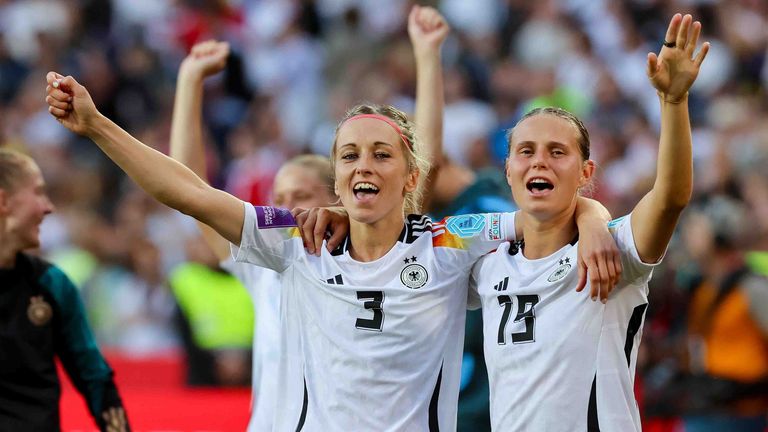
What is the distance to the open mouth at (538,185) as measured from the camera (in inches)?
155

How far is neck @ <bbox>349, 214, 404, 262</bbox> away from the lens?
4.15 metres

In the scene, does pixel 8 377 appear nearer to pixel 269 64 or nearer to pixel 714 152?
pixel 714 152

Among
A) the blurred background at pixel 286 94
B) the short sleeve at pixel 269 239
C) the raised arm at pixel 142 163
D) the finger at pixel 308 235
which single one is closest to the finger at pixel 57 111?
the raised arm at pixel 142 163

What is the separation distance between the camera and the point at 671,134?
140 inches

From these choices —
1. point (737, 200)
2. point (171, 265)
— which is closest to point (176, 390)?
point (171, 265)

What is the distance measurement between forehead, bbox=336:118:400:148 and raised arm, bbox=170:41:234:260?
1156 mm

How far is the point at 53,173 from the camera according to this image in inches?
484

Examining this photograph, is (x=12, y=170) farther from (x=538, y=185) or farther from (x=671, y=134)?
(x=671, y=134)

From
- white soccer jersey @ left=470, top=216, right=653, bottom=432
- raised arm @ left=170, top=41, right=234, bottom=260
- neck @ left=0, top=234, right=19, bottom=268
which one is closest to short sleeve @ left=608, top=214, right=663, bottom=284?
white soccer jersey @ left=470, top=216, right=653, bottom=432

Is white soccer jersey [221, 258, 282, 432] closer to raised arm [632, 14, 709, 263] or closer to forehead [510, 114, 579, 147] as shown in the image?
forehead [510, 114, 579, 147]

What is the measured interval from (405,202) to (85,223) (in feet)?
26.1

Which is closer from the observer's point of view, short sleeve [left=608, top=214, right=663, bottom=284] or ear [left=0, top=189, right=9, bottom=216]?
short sleeve [left=608, top=214, right=663, bottom=284]

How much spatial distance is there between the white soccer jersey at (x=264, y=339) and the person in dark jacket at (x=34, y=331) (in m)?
0.57

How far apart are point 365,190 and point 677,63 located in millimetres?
1159
